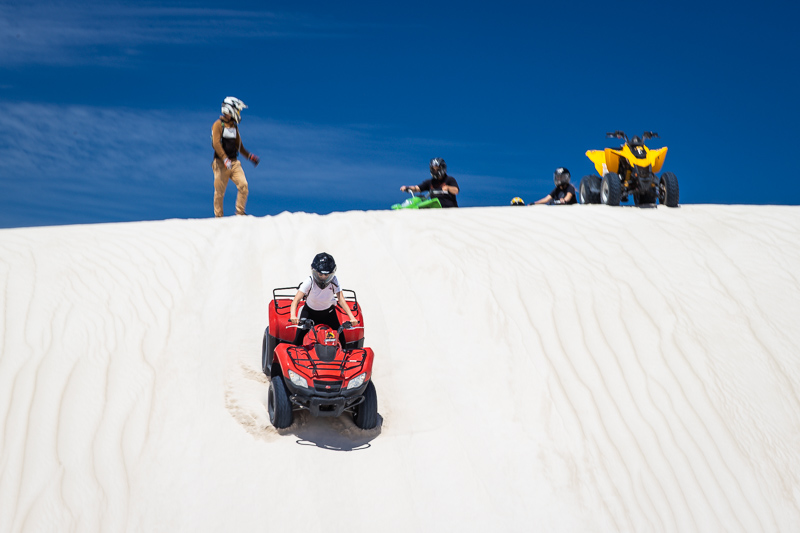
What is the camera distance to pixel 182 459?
4488mm

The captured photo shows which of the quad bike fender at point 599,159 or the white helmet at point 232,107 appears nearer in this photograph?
the white helmet at point 232,107

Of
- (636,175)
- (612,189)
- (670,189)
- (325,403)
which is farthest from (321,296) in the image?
A: (670,189)

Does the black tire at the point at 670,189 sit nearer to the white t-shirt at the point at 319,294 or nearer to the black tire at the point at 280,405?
the white t-shirt at the point at 319,294

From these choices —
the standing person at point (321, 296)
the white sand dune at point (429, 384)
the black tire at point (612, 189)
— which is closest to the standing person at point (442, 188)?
the white sand dune at point (429, 384)

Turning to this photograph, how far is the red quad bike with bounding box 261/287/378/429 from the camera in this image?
4.39 metres

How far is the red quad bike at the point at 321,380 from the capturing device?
14.4 feet

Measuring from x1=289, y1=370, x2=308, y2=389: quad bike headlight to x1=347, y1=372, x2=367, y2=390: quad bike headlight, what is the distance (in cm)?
31

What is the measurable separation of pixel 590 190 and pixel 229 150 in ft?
18.9

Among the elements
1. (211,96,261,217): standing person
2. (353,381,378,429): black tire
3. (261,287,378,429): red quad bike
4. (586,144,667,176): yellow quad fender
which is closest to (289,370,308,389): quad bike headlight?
(261,287,378,429): red quad bike

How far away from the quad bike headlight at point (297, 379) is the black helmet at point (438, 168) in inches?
235

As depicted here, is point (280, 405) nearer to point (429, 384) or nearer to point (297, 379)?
point (297, 379)

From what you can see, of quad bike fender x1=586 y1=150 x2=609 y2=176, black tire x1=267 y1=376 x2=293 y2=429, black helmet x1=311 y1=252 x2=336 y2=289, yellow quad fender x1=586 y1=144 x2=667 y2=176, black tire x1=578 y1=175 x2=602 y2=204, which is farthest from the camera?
black tire x1=578 y1=175 x2=602 y2=204

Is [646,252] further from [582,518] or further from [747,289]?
[582,518]

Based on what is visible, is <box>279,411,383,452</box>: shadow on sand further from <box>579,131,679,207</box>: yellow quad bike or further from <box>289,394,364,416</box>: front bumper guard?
<box>579,131,679,207</box>: yellow quad bike
